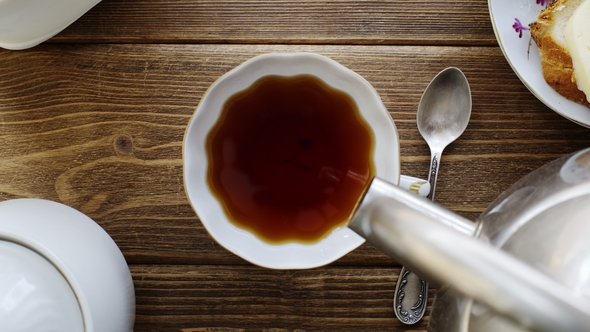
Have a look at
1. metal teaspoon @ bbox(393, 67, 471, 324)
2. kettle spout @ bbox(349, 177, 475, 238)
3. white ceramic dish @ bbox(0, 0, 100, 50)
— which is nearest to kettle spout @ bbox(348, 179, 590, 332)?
kettle spout @ bbox(349, 177, 475, 238)

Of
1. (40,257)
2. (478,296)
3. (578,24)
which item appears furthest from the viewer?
(578,24)

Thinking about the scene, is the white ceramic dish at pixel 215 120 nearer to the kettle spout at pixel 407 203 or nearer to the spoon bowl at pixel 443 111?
the spoon bowl at pixel 443 111

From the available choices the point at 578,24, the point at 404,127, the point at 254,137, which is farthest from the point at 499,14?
the point at 254,137

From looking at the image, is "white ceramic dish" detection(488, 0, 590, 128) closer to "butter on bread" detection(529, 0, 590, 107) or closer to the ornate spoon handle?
"butter on bread" detection(529, 0, 590, 107)

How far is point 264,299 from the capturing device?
80cm

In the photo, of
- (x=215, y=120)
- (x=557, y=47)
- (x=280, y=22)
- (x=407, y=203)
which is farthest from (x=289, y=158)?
(x=557, y=47)

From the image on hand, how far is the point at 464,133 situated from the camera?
80 centimetres

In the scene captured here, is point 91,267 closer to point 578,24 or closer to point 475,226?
point 475,226

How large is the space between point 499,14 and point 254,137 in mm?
457

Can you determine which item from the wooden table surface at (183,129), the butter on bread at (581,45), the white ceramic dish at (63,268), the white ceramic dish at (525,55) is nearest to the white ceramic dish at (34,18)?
the wooden table surface at (183,129)

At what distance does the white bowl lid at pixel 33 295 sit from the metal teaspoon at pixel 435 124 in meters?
0.50

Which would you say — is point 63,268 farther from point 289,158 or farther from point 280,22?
point 280,22

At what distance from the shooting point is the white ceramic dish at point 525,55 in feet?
2.48

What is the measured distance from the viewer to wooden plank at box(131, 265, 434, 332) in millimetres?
796
